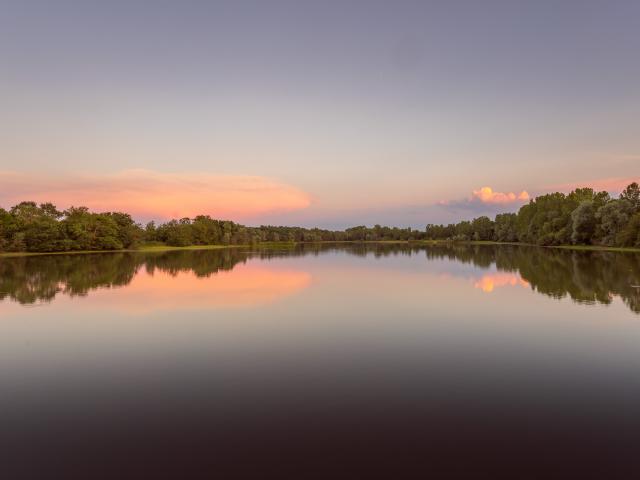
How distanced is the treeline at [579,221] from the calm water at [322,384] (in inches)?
2407

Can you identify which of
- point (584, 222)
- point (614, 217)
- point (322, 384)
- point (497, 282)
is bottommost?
point (322, 384)

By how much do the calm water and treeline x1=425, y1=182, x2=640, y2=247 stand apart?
61.1 meters

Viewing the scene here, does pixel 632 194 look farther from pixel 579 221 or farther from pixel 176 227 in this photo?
pixel 176 227

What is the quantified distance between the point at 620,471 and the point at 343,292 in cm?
2171

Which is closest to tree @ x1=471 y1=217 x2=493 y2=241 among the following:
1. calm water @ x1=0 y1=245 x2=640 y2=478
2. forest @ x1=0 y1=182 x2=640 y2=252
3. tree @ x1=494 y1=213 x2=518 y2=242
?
tree @ x1=494 y1=213 x2=518 y2=242

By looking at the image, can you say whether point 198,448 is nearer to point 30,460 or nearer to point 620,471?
point 30,460

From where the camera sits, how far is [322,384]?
10.5 meters

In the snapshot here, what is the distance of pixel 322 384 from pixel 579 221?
9289 cm

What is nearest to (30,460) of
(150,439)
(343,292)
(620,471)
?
(150,439)

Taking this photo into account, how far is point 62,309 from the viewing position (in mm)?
21234

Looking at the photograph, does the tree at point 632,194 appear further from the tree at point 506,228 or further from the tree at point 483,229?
the tree at point 483,229

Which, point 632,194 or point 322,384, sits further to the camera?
point 632,194

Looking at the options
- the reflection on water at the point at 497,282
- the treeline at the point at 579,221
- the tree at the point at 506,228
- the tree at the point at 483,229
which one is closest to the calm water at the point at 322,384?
the reflection on water at the point at 497,282

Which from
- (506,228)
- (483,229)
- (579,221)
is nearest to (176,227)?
(579,221)
